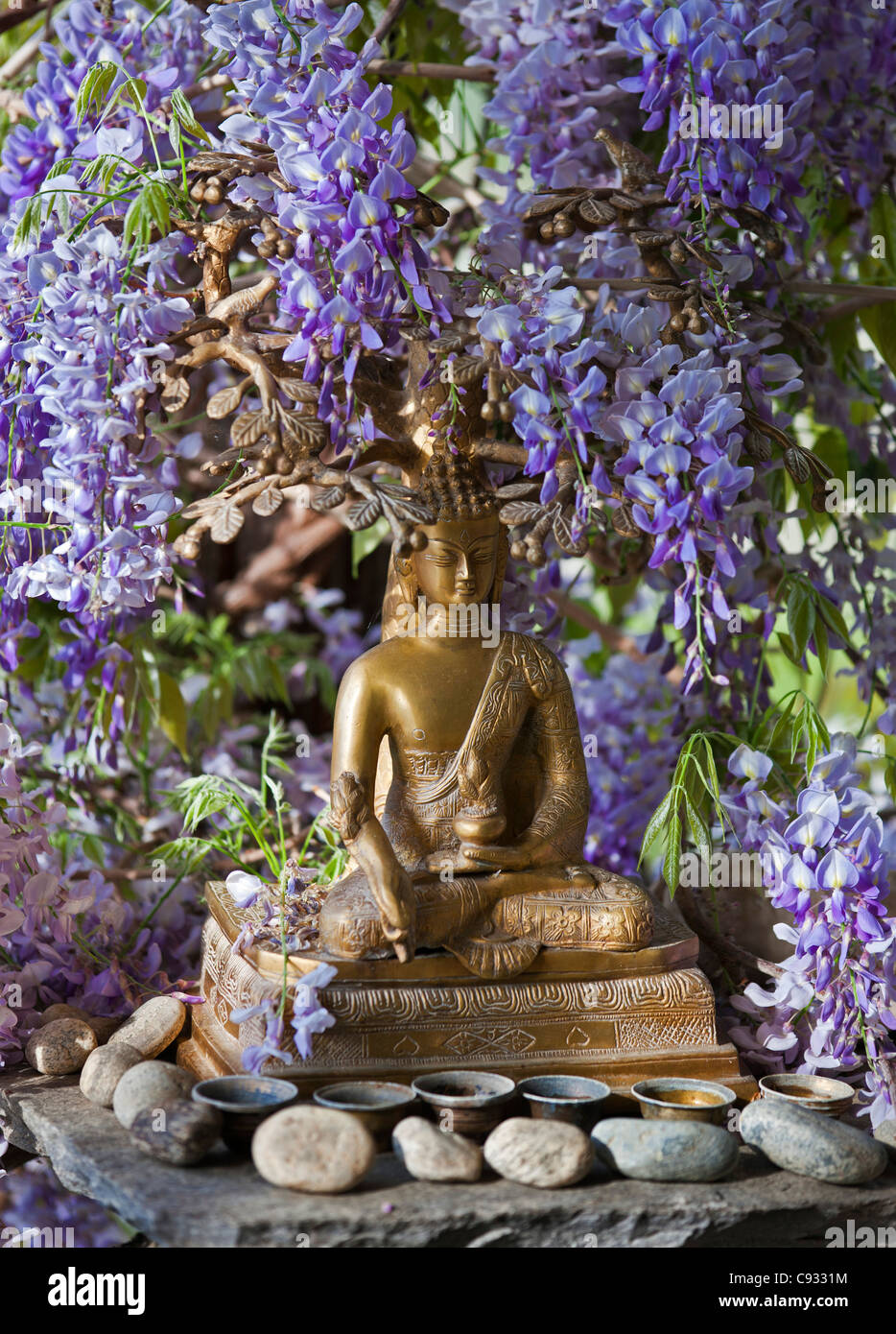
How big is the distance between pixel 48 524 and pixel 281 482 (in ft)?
1.36

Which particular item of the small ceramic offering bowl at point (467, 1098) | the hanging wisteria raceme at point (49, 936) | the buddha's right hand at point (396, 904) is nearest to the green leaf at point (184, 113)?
the hanging wisteria raceme at point (49, 936)

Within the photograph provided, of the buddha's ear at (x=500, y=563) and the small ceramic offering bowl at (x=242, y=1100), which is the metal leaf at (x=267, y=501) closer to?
the buddha's ear at (x=500, y=563)

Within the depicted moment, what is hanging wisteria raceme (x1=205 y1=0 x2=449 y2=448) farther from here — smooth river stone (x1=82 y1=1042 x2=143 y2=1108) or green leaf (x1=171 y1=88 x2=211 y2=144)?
smooth river stone (x1=82 y1=1042 x2=143 y2=1108)

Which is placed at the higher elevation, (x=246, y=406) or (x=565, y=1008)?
(x=246, y=406)

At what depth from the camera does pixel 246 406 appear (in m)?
3.62

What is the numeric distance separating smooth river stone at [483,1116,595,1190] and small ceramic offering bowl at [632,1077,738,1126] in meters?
0.20

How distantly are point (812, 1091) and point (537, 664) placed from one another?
868mm

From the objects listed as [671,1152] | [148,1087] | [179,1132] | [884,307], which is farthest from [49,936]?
[884,307]

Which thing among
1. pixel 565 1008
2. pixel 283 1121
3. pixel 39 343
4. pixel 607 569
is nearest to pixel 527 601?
pixel 607 569

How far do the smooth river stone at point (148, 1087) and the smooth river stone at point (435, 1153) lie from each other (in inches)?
13.8

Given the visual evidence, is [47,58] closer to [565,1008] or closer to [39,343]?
[39,343]

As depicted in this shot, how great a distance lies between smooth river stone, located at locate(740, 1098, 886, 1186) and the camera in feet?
6.94

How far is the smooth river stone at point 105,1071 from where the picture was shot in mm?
2352

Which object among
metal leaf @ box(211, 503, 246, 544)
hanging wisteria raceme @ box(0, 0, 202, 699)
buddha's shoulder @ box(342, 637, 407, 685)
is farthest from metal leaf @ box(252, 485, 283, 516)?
buddha's shoulder @ box(342, 637, 407, 685)
